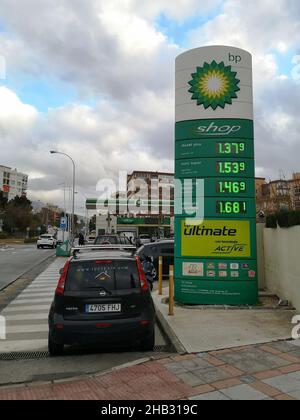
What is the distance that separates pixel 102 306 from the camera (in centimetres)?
617

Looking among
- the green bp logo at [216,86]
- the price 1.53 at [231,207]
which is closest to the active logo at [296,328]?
the price 1.53 at [231,207]

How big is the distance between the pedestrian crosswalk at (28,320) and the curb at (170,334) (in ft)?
6.79

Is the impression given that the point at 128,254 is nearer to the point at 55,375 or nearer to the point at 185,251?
the point at 55,375

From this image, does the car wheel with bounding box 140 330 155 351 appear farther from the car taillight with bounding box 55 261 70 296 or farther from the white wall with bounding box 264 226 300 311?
the white wall with bounding box 264 226 300 311

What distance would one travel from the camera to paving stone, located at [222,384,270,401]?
4422 millimetres

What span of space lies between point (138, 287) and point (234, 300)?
430cm

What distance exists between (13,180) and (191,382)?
6310 inches

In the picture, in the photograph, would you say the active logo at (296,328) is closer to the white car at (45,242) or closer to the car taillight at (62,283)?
the car taillight at (62,283)

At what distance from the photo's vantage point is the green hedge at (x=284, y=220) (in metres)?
9.11

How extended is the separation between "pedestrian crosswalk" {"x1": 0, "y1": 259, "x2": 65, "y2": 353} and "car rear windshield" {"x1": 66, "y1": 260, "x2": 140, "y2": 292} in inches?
55.8

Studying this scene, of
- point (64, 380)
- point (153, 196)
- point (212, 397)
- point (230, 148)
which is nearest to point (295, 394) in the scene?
point (212, 397)

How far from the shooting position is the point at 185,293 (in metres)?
10.3

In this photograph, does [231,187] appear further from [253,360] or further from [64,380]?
[64,380]
